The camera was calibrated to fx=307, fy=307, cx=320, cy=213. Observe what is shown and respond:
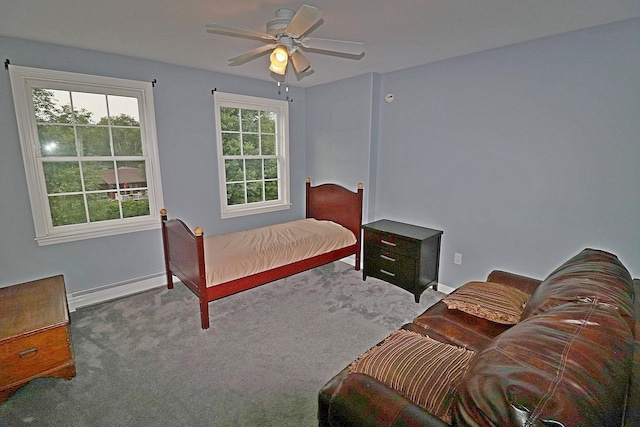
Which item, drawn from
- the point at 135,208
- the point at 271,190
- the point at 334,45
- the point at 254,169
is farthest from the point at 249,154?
the point at 334,45

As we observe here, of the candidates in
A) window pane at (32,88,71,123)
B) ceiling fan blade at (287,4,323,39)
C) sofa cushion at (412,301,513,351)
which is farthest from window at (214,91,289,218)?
sofa cushion at (412,301,513,351)

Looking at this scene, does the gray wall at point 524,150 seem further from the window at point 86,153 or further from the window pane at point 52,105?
the window pane at point 52,105

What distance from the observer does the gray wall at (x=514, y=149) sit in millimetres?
2188

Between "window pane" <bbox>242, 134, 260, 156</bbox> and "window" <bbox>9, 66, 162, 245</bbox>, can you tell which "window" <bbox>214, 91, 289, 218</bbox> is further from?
"window" <bbox>9, 66, 162, 245</bbox>

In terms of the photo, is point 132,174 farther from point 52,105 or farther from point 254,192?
point 254,192

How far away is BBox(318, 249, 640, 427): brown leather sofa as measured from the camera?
0.75m

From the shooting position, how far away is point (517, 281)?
88.7 inches

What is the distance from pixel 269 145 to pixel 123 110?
5.69 feet

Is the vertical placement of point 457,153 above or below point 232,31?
below

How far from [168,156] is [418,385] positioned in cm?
321

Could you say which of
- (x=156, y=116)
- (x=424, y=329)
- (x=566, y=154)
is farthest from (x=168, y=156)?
(x=566, y=154)

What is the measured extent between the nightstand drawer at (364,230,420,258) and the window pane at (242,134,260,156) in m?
1.86

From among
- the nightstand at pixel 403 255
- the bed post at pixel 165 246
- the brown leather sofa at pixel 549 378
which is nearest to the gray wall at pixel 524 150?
the nightstand at pixel 403 255

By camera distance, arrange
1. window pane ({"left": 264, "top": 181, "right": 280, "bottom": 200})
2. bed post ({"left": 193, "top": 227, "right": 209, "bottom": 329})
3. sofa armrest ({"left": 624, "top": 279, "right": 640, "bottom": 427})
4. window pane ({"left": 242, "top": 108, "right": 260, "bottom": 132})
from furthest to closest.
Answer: window pane ({"left": 264, "top": 181, "right": 280, "bottom": 200}), window pane ({"left": 242, "top": 108, "right": 260, "bottom": 132}), bed post ({"left": 193, "top": 227, "right": 209, "bottom": 329}), sofa armrest ({"left": 624, "top": 279, "right": 640, "bottom": 427})
